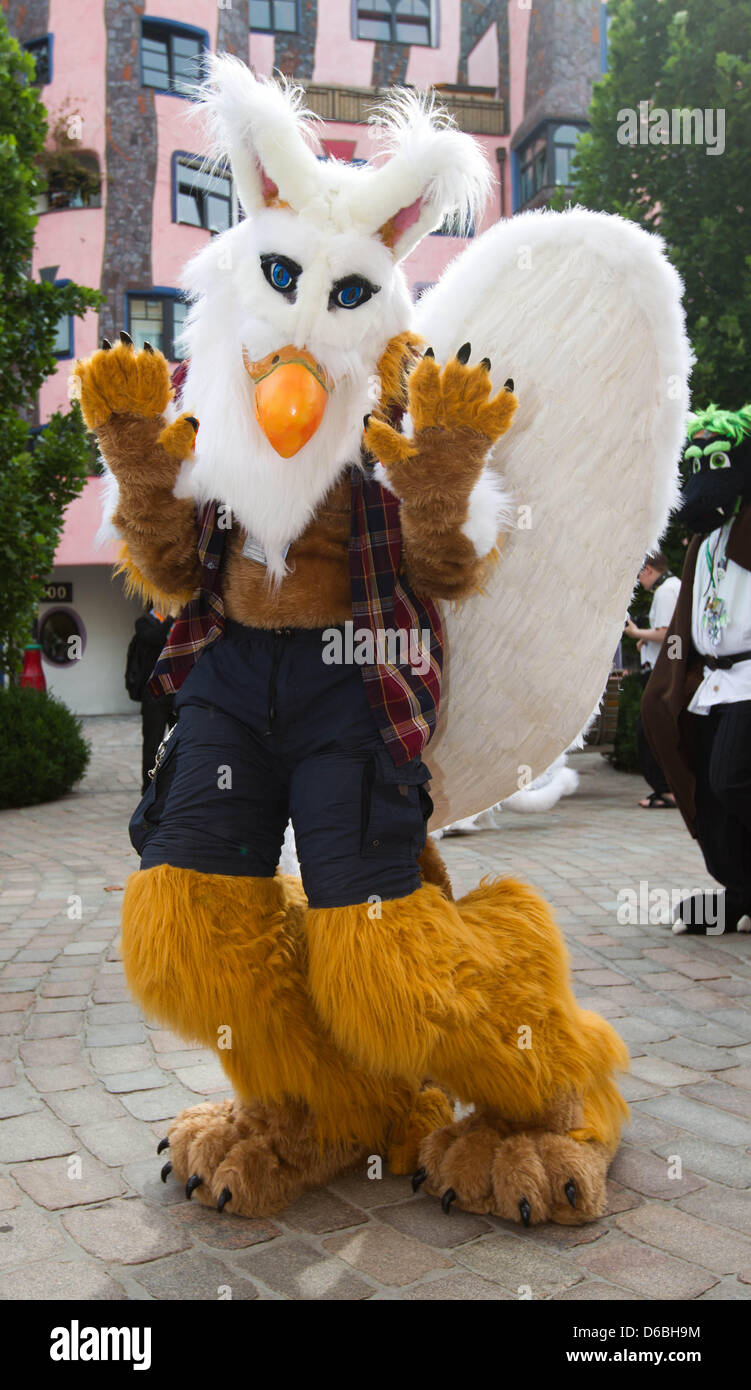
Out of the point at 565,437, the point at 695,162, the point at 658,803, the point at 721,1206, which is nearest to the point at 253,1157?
the point at 721,1206

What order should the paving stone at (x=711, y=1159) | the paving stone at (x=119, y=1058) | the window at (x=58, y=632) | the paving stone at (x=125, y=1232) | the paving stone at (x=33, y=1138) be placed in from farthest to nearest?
the window at (x=58, y=632)
the paving stone at (x=119, y=1058)
the paving stone at (x=33, y=1138)
the paving stone at (x=711, y=1159)
the paving stone at (x=125, y=1232)

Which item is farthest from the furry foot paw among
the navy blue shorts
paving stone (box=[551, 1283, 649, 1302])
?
paving stone (box=[551, 1283, 649, 1302])

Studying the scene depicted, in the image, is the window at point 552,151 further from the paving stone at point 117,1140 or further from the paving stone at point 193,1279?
A: the paving stone at point 193,1279

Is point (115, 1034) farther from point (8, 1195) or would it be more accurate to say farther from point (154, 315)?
point (154, 315)

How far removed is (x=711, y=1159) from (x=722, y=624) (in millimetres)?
2570

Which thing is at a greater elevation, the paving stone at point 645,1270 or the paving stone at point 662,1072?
the paving stone at point 645,1270

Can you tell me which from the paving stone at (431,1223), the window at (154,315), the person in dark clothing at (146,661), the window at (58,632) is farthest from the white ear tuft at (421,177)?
the window at (58,632)

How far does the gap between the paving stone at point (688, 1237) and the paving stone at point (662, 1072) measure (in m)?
0.78

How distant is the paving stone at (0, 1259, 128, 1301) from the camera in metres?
1.97

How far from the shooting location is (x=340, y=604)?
236 centimetres

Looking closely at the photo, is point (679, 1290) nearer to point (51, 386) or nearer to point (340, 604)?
point (340, 604)

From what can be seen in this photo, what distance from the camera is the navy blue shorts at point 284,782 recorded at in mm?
2193

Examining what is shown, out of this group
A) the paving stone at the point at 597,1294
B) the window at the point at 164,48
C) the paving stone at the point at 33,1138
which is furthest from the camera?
the window at the point at 164,48

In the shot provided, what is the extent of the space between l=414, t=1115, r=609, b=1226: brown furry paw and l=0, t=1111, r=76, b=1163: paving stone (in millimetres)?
896
